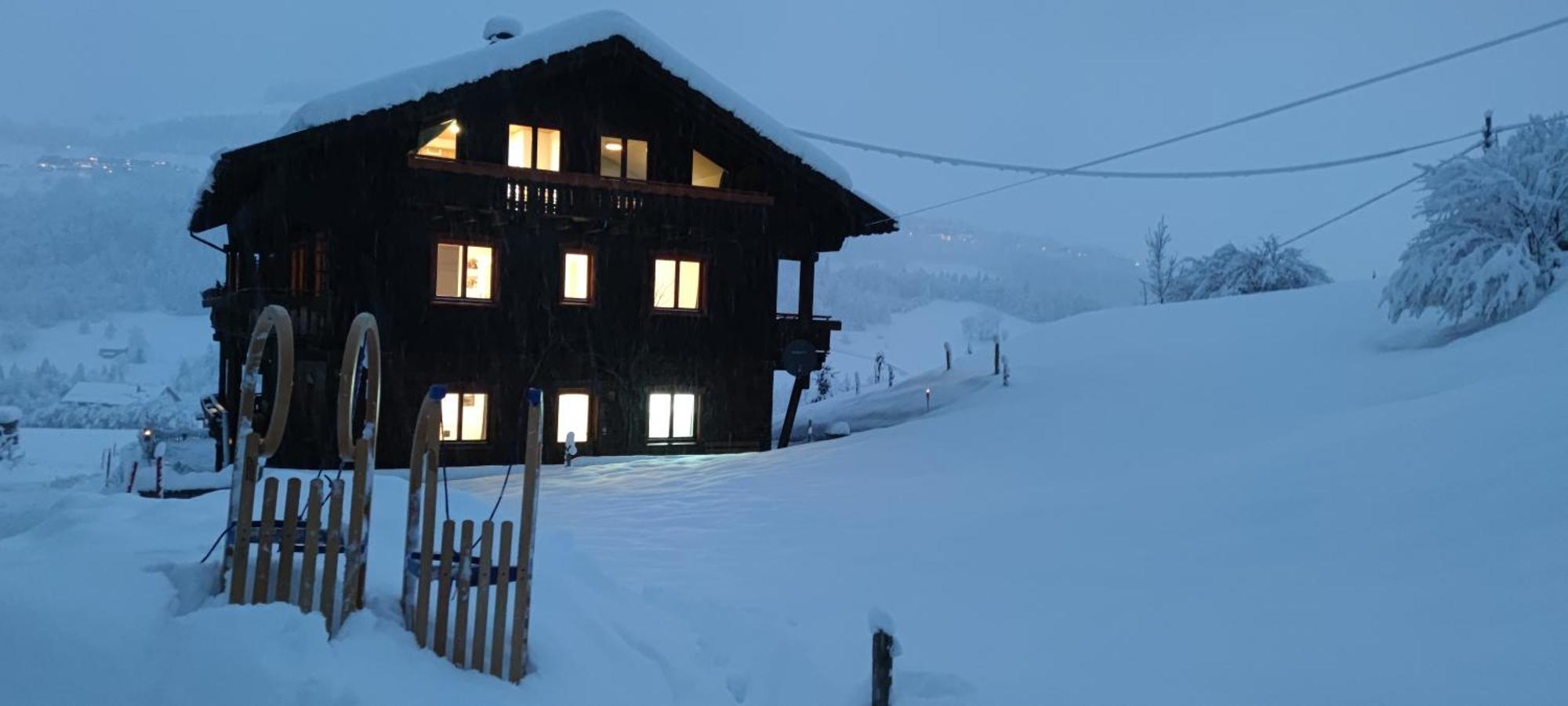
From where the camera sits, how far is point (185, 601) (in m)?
5.32

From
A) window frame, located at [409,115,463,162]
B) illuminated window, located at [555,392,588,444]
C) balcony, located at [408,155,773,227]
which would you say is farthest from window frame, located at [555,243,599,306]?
window frame, located at [409,115,463,162]

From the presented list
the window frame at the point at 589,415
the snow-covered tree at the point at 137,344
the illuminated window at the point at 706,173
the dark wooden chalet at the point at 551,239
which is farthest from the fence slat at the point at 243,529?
the snow-covered tree at the point at 137,344

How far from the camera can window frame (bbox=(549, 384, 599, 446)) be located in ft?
66.1

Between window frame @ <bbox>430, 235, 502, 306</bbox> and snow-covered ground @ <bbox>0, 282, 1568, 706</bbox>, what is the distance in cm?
591

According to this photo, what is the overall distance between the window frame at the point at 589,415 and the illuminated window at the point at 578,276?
6.50ft

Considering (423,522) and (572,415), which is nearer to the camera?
(423,522)

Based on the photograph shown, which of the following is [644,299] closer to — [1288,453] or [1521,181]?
[1288,453]

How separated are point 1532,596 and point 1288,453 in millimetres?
5539

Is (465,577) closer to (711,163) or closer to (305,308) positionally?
(305,308)

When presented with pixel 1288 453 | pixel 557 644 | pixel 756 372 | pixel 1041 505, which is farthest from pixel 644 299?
pixel 557 644

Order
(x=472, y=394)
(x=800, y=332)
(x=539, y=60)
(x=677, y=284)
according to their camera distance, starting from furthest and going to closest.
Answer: (x=800, y=332) < (x=677, y=284) < (x=472, y=394) < (x=539, y=60)

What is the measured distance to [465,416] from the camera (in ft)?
63.6

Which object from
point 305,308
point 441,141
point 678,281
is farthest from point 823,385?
point 305,308

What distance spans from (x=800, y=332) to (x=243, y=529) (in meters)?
17.7
